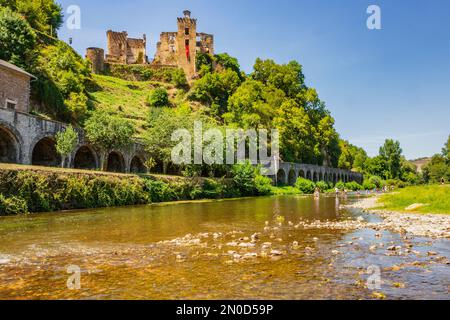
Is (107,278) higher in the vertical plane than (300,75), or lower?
lower

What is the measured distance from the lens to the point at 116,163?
42812mm

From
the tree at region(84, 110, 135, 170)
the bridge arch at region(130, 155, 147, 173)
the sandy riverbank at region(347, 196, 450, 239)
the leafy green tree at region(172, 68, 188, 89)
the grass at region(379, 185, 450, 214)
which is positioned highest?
the leafy green tree at region(172, 68, 188, 89)

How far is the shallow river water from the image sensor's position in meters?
6.12

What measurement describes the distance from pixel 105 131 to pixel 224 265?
2874 cm

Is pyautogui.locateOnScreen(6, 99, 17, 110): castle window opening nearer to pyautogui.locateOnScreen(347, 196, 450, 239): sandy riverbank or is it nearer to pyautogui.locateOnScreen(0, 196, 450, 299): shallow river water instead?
pyautogui.locateOnScreen(0, 196, 450, 299): shallow river water

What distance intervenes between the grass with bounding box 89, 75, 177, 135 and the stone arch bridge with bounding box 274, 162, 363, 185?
2495 centimetres

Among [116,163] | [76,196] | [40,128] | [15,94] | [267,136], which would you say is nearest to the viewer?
[76,196]

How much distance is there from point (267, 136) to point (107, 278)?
5972cm

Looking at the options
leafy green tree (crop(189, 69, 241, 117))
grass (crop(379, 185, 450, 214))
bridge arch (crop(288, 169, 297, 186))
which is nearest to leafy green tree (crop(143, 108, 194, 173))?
grass (crop(379, 185, 450, 214))

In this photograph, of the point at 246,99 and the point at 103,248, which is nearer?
the point at 103,248

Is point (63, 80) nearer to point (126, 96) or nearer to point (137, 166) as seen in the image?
point (137, 166)

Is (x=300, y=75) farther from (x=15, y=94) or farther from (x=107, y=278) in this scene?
(x=107, y=278)
